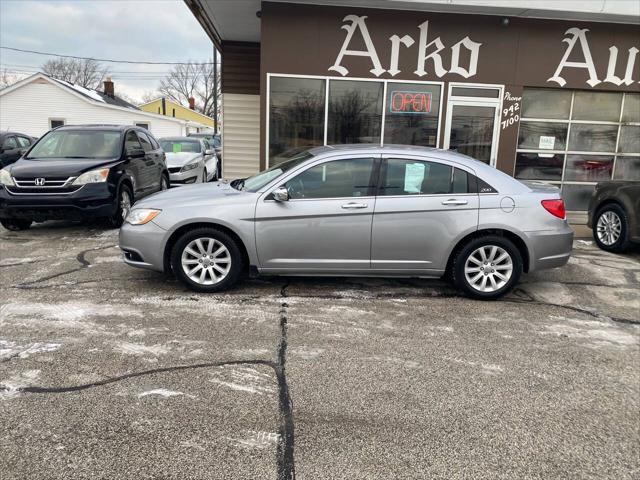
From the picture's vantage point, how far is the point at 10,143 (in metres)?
15.5

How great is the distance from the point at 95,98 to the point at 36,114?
3602 mm

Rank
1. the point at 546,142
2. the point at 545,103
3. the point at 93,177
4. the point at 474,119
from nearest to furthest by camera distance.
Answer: the point at 93,177 → the point at 474,119 → the point at 545,103 → the point at 546,142

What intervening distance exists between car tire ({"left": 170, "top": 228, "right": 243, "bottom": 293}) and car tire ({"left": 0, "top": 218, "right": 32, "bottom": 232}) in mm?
4780

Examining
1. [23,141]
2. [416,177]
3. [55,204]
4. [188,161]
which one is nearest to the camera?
[416,177]

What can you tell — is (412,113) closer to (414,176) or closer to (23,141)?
(414,176)

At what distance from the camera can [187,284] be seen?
5.31 m

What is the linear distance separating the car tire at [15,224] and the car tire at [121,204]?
1.35 metres

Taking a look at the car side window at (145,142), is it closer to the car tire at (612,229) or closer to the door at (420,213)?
the door at (420,213)

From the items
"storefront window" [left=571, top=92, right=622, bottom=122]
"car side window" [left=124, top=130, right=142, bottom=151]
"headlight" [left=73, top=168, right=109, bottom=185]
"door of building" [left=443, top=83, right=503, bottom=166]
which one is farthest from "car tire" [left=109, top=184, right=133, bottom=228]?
"storefront window" [left=571, top=92, right=622, bottom=122]

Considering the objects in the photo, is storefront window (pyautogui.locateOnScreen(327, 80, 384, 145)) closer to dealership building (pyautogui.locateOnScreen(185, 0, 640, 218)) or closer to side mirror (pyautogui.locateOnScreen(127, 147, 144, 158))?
dealership building (pyautogui.locateOnScreen(185, 0, 640, 218))

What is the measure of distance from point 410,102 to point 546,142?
120 inches

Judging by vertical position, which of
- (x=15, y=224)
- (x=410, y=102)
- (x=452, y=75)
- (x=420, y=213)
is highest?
(x=452, y=75)

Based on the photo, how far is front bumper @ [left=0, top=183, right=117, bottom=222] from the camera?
7797 mm

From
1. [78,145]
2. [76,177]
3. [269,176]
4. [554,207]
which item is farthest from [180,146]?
[554,207]
